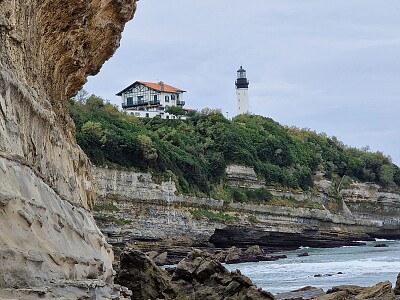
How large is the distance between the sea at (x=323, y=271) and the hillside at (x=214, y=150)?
13472 mm

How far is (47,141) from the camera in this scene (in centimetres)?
1609

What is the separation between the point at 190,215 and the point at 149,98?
4398cm

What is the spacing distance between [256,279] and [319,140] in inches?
2692

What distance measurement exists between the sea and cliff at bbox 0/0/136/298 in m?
18.0

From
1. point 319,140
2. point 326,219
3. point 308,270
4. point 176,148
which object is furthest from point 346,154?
point 308,270

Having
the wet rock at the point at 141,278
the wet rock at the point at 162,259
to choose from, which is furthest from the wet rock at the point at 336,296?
the wet rock at the point at 162,259

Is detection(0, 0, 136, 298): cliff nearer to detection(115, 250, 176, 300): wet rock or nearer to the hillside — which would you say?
detection(115, 250, 176, 300): wet rock

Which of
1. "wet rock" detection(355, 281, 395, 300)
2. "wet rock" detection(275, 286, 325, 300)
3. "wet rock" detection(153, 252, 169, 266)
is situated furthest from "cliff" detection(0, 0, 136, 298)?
"wet rock" detection(153, 252, 169, 266)

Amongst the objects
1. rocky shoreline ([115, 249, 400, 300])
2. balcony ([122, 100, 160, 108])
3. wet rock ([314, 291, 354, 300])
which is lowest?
wet rock ([314, 291, 354, 300])

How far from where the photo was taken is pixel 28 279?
8.70 metres

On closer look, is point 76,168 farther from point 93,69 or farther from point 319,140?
point 319,140

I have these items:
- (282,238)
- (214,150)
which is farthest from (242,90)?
(282,238)

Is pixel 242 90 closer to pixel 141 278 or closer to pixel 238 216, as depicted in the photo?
pixel 238 216

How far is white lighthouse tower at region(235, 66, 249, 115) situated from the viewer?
122m
